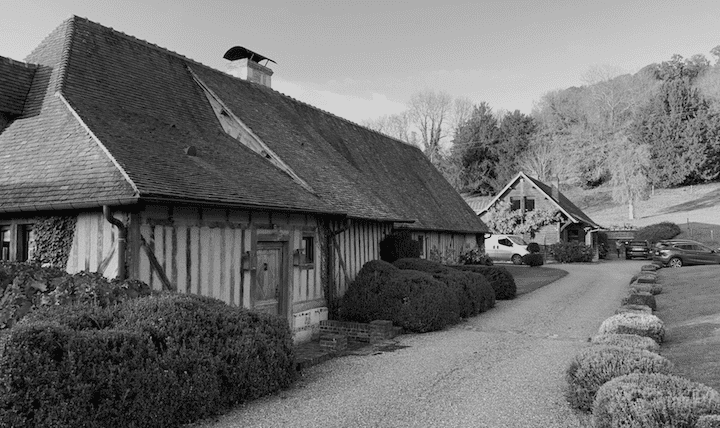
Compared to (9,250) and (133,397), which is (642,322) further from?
(9,250)

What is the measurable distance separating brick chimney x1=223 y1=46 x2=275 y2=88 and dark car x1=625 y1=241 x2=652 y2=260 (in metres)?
27.3

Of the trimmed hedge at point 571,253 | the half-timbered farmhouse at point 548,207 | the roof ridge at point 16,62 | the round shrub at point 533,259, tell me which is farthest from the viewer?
the half-timbered farmhouse at point 548,207

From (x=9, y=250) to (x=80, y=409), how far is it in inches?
189

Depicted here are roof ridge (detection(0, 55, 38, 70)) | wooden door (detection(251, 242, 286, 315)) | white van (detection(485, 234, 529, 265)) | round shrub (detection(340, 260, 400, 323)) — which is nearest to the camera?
wooden door (detection(251, 242, 286, 315))

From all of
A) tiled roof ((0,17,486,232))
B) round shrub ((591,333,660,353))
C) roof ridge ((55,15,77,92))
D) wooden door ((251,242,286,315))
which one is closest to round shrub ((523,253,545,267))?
tiled roof ((0,17,486,232))

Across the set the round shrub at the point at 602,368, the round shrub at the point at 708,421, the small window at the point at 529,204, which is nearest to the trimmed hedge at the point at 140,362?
the round shrub at the point at 602,368

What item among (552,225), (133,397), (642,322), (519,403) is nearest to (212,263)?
(133,397)

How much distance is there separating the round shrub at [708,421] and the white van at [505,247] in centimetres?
2903

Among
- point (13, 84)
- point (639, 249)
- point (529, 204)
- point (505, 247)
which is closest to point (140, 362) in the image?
point (13, 84)

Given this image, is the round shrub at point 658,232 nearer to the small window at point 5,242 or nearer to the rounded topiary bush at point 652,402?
the rounded topiary bush at point 652,402

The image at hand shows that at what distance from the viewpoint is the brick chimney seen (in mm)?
18938

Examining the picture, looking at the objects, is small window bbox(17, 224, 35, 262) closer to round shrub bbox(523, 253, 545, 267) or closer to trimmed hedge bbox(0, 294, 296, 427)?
trimmed hedge bbox(0, 294, 296, 427)

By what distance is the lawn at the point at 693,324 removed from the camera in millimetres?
7773

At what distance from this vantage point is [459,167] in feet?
184
